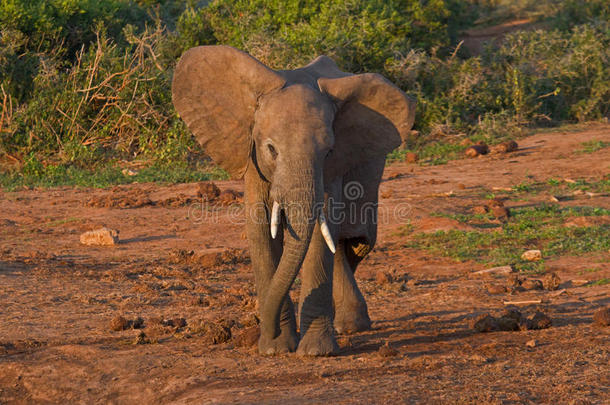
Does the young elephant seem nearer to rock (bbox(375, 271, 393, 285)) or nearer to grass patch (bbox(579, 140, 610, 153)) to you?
rock (bbox(375, 271, 393, 285))

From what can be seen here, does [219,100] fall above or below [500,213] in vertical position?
above

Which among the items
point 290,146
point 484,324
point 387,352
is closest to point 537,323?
point 484,324

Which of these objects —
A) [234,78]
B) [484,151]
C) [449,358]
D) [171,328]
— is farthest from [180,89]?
[484,151]

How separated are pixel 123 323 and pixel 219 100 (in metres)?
1.71

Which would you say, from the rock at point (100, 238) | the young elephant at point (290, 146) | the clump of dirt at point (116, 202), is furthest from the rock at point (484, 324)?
the clump of dirt at point (116, 202)

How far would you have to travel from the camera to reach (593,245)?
7.68 meters

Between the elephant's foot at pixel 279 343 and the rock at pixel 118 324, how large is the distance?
115 cm

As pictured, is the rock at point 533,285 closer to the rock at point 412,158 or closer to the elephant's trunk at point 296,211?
the elephant's trunk at point 296,211

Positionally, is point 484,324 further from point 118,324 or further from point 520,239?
point 520,239

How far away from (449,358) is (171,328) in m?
1.95

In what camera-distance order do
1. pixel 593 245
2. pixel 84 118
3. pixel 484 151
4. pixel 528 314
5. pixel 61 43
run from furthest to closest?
pixel 61 43 < pixel 84 118 < pixel 484 151 < pixel 593 245 < pixel 528 314

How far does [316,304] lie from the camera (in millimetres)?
4750

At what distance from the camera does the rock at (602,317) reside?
507cm

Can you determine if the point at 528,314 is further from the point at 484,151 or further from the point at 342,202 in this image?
the point at 484,151
